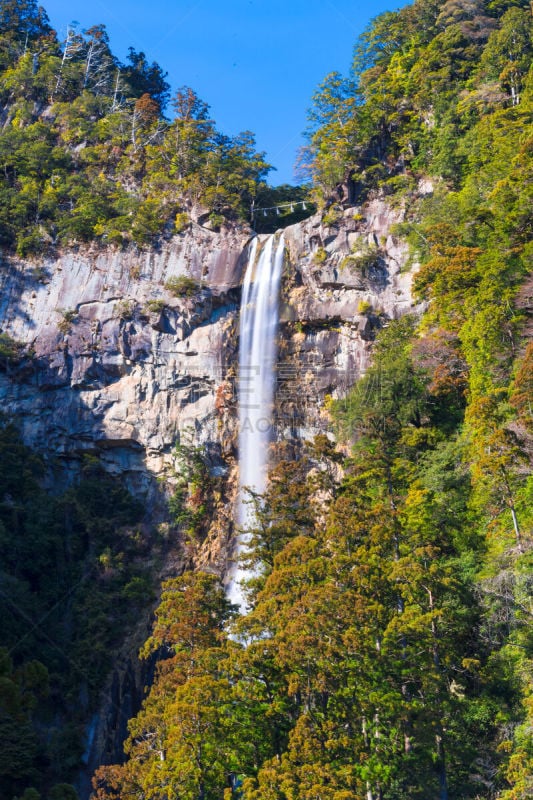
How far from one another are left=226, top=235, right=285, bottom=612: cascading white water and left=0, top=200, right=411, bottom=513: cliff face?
442 millimetres

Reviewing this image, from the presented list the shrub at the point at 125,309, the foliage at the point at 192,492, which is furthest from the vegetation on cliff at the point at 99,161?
the foliage at the point at 192,492

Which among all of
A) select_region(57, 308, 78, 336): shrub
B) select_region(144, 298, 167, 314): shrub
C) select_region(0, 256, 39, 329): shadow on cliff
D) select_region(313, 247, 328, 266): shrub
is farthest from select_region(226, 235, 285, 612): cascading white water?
select_region(0, 256, 39, 329): shadow on cliff

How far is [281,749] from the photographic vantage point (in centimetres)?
1642

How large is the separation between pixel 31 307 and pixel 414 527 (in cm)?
2384

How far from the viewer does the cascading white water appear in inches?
1246

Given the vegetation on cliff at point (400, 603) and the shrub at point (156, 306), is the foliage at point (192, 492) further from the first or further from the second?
the shrub at point (156, 306)

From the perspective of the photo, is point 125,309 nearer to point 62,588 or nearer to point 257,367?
point 257,367

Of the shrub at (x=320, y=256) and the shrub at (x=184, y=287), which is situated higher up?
the shrub at (x=320, y=256)

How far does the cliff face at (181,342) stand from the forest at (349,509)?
121 cm

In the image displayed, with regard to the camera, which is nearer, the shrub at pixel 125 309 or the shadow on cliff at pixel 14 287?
Result: the shrub at pixel 125 309

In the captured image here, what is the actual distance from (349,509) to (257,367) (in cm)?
1422

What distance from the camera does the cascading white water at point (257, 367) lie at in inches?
1246

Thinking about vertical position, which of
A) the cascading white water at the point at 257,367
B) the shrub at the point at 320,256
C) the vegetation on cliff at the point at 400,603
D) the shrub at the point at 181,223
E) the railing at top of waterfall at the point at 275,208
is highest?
the railing at top of waterfall at the point at 275,208

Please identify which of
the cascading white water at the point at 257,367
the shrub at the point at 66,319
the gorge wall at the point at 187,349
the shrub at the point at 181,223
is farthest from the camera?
the shrub at the point at 181,223
